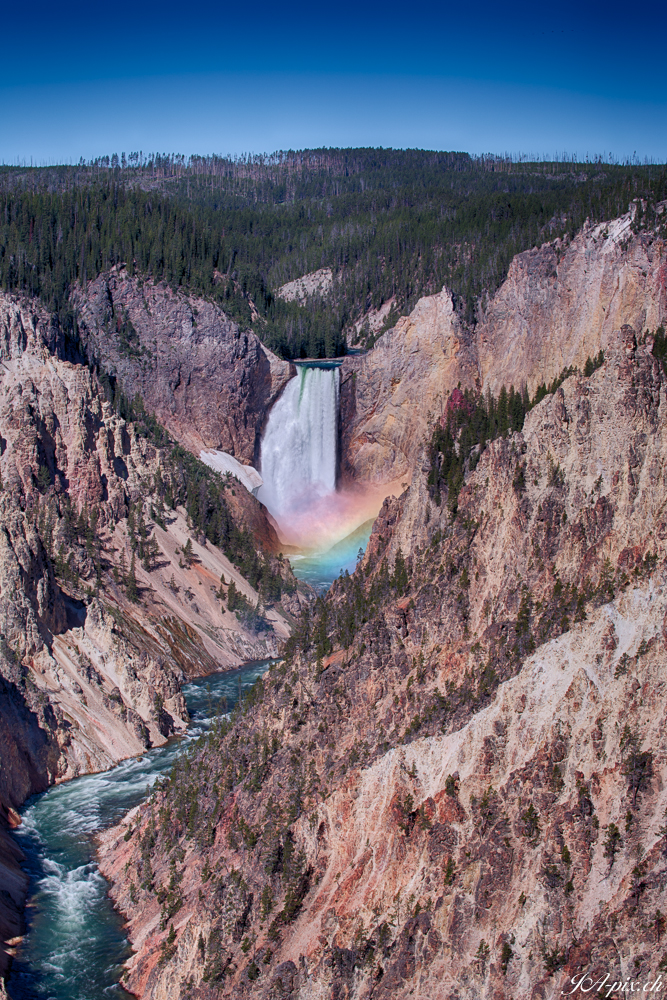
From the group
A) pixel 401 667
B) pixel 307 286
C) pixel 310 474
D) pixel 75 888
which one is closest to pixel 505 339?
pixel 310 474

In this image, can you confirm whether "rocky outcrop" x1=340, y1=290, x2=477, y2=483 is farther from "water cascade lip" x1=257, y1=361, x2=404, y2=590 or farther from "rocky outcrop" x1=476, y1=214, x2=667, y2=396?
"rocky outcrop" x1=476, y1=214, x2=667, y2=396

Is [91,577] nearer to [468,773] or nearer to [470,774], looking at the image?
[468,773]

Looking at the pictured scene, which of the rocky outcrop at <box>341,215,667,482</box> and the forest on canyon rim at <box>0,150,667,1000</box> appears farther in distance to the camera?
the rocky outcrop at <box>341,215,667,482</box>

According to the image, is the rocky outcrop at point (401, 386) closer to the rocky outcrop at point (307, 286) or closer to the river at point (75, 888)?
the river at point (75, 888)

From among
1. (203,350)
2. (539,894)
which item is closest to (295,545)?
(203,350)

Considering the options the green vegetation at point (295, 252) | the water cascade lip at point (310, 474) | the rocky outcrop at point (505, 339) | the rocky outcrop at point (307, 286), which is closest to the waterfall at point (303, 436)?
the water cascade lip at point (310, 474)

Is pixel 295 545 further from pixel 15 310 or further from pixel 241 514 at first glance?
pixel 15 310

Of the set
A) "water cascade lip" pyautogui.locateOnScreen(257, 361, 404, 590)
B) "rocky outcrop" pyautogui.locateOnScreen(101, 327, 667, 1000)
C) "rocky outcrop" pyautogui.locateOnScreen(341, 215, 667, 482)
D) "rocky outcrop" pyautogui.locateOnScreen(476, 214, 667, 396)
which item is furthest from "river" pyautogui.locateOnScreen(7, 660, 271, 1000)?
"water cascade lip" pyautogui.locateOnScreen(257, 361, 404, 590)
